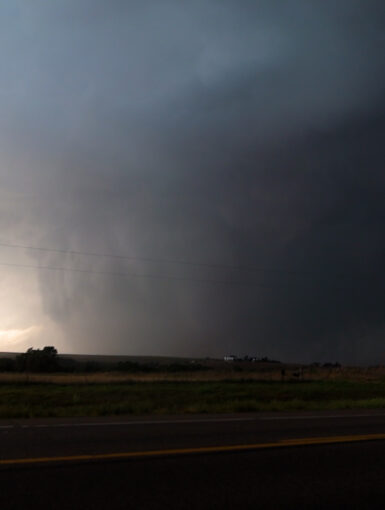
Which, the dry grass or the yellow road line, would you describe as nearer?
the yellow road line

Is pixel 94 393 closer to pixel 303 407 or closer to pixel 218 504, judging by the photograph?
pixel 303 407

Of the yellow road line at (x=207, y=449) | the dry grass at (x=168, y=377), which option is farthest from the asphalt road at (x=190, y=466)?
the dry grass at (x=168, y=377)

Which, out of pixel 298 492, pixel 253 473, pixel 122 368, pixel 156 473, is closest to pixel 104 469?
pixel 156 473

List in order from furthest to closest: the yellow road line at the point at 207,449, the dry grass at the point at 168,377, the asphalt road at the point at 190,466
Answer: the dry grass at the point at 168,377 < the yellow road line at the point at 207,449 < the asphalt road at the point at 190,466

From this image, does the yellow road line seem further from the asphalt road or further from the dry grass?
the dry grass

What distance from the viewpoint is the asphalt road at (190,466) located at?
7.71 meters

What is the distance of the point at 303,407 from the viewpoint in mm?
22625

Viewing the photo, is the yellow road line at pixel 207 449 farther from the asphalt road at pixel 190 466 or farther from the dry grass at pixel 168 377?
the dry grass at pixel 168 377

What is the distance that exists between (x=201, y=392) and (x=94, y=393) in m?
6.93

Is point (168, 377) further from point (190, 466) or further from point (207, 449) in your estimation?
point (190, 466)

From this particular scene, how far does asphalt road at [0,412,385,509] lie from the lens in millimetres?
7711

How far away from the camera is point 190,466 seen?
9.71m

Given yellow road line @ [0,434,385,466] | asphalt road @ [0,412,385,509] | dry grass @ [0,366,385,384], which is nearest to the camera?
asphalt road @ [0,412,385,509]

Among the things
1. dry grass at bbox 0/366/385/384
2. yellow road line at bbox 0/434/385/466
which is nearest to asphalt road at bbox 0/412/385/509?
yellow road line at bbox 0/434/385/466
